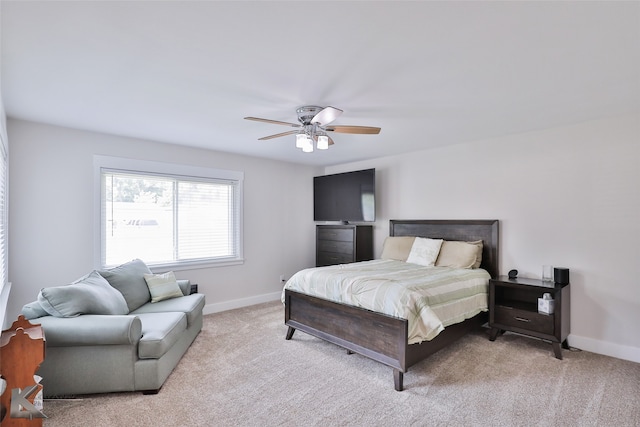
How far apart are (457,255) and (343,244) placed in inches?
72.0

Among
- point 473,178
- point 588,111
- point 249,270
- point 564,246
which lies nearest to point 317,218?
point 249,270

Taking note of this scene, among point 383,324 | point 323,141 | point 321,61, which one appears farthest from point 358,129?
point 383,324

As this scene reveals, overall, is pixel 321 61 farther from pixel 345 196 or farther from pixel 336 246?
pixel 336 246

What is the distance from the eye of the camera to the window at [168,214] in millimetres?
3916

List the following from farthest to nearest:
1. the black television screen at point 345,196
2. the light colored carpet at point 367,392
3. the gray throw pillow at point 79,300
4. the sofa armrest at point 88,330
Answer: the black television screen at point 345,196 < the gray throw pillow at point 79,300 < the sofa armrest at point 88,330 < the light colored carpet at point 367,392

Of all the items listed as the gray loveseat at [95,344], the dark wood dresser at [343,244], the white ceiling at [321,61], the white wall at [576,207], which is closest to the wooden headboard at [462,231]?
the white wall at [576,207]

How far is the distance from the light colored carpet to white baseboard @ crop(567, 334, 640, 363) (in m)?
0.09

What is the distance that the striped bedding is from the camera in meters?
2.64

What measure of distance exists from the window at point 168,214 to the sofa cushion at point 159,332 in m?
1.38

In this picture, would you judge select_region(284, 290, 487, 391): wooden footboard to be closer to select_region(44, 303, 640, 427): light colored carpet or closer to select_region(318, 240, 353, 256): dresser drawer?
select_region(44, 303, 640, 427): light colored carpet

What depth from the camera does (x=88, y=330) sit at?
92.7 inches

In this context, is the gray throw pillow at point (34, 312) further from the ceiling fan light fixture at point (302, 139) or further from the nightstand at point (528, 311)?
the nightstand at point (528, 311)

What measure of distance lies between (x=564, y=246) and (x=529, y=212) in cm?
49

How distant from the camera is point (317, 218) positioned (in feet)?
19.1
